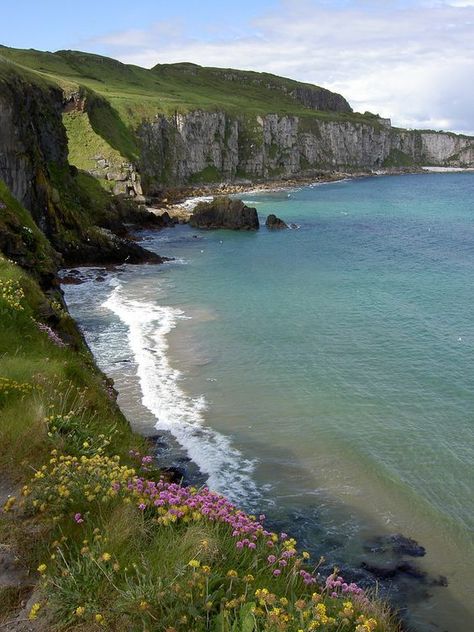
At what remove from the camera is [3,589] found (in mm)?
5586

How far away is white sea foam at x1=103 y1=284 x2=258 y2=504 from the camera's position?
15680mm

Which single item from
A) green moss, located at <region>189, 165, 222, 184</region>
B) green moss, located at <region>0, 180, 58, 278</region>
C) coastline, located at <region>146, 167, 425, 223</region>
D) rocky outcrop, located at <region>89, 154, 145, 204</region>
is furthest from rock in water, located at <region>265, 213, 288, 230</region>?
green moss, located at <region>189, 165, 222, 184</region>

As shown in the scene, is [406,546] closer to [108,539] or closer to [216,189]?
[108,539]

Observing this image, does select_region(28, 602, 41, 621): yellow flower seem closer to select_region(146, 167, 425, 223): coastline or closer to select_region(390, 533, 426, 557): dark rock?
select_region(390, 533, 426, 557): dark rock

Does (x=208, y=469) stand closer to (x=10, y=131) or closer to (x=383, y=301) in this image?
(x=383, y=301)

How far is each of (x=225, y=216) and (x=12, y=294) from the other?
61.9 metres

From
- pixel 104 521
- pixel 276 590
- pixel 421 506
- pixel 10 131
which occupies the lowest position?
pixel 421 506

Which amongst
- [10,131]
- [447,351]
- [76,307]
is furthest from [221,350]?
[10,131]

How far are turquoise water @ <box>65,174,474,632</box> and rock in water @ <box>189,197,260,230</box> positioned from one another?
78.8 ft

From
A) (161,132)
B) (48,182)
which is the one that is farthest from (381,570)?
(161,132)

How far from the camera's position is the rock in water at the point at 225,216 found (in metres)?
72.4

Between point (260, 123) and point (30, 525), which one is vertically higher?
point (260, 123)

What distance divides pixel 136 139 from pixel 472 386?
10453cm

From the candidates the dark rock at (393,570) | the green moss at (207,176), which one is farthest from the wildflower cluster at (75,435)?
the green moss at (207,176)
